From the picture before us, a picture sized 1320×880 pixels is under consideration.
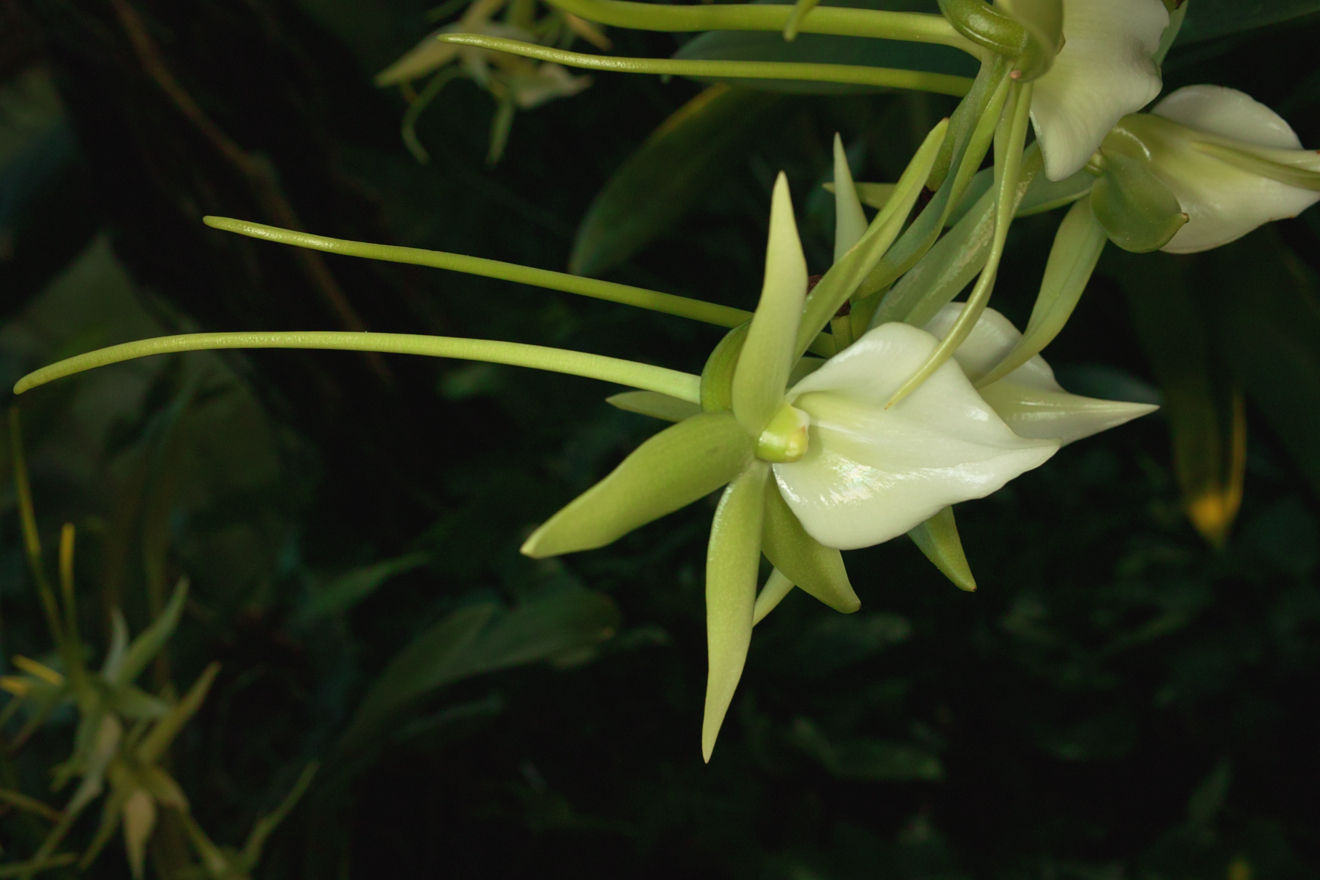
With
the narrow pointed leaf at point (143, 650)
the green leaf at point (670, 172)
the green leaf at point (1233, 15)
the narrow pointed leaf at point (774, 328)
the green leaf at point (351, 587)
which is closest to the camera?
the narrow pointed leaf at point (774, 328)

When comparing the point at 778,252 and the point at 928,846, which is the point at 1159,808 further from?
the point at 778,252

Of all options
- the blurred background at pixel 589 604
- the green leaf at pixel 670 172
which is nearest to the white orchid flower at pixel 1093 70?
the green leaf at pixel 670 172

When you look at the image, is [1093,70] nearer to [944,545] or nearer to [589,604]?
[944,545]

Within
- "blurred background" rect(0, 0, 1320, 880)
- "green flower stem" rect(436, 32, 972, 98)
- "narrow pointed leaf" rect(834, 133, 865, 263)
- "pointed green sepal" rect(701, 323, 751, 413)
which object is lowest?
"blurred background" rect(0, 0, 1320, 880)

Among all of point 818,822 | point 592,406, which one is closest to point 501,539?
point 592,406

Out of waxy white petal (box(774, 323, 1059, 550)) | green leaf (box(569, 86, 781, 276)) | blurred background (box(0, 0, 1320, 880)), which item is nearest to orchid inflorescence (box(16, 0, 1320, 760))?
waxy white petal (box(774, 323, 1059, 550))

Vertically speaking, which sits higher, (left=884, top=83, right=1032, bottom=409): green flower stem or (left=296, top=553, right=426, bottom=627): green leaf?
(left=884, top=83, right=1032, bottom=409): green flower stem

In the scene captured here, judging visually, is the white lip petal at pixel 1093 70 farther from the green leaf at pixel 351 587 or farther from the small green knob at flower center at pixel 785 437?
the green leaf at pixel 351 587

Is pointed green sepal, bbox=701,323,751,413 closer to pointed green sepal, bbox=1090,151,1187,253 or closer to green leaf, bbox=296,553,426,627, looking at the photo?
pointed green sepal, bbox=1090,151,1187,253

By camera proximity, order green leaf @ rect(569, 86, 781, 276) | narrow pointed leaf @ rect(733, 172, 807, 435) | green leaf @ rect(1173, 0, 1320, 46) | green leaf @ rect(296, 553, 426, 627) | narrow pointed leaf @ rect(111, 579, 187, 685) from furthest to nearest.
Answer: green leaf @ rect(296, 553, 426, 627), narrow pointed leaf @ rect(111, 579, 187, 685), green leaf @ rect(569, 86, 781, 276), green leaf @ rect(1173, 0, 1320, 46), narrow pointed leaf @ rect(733, 172, 807, 435)
